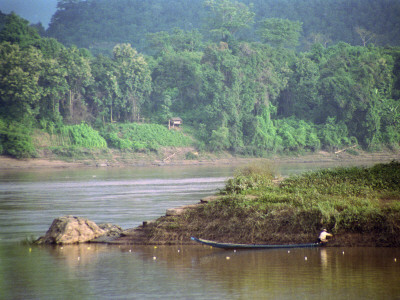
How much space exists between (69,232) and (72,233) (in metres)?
0.09

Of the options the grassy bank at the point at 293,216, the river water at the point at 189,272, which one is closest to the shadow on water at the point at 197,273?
the river water at the point at 189,272

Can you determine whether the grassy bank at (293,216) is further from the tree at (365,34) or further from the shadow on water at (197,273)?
the tree at (365,34)

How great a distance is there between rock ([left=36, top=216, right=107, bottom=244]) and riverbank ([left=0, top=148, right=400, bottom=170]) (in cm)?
4528

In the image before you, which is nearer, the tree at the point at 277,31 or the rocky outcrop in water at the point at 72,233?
the rocky outcrop in water at the point at 72,233

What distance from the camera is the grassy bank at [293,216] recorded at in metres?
15.4

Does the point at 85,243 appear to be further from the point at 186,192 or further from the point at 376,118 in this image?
the point at 376,118

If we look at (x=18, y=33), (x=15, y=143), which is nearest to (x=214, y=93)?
(x=18, y=33)

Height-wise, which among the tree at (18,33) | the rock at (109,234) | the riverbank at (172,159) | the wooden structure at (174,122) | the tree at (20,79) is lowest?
the rock at (109,234)

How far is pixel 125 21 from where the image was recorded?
5113 inches

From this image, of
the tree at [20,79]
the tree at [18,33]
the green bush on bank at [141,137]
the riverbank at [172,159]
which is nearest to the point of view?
the riverbank at [172,159]

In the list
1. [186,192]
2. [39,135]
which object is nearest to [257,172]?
[186,192]

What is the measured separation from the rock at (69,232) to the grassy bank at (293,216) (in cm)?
159

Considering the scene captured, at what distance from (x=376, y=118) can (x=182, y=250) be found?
66413mm

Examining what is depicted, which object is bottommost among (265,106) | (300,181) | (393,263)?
(393,263)
